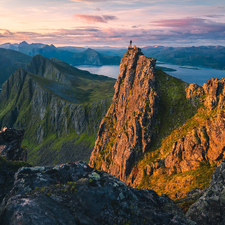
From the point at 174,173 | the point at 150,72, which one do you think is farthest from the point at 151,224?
the point at 150,72

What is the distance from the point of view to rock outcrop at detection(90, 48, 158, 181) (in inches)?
3049

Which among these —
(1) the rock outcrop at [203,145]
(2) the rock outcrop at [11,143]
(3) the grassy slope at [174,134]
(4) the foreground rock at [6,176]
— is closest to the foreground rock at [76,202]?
(4) the foreground rock at [6,176]

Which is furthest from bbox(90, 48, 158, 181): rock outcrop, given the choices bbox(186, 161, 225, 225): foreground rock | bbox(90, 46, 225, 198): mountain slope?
bbox(186, 161, 225, 225): foreground rock

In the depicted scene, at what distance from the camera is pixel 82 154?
605 ft

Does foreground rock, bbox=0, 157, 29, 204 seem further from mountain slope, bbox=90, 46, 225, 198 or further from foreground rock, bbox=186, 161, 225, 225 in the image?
mountain slope, bbox=90, 46, 225, 198

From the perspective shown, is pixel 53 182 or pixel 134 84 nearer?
pixel 53 182

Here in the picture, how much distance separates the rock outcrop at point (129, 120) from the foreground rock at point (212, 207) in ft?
156

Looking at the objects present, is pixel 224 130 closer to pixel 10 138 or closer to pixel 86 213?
pixel 86 213

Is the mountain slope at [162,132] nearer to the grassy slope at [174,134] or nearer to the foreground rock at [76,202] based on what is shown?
the grassy slope at [174,134]

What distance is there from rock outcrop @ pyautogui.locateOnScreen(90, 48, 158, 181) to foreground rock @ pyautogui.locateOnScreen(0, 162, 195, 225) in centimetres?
5046

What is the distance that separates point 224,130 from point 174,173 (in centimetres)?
2218

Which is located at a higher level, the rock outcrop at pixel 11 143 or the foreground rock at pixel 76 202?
the foreground rock at pixel 76 202

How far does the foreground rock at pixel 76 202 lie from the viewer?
56.9 feet

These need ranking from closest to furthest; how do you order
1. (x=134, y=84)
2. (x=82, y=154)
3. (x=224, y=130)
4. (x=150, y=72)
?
(x=224, y=130) < (x=150, y=72) < (x=134, y=84) < (x=82, y=154)
